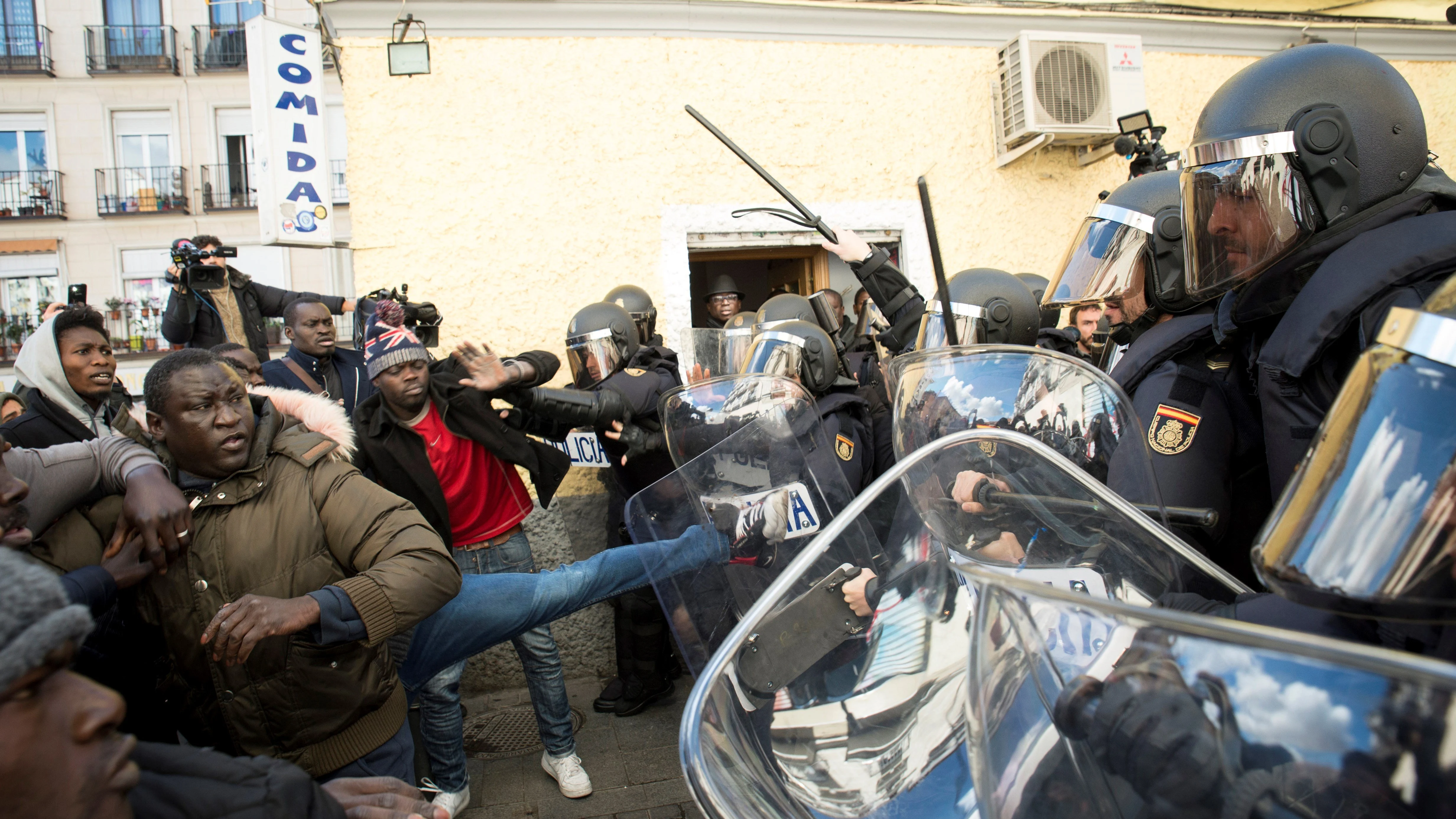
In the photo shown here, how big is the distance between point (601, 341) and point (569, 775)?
2.08 m

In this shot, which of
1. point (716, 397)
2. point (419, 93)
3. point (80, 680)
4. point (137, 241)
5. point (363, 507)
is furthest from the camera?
point (137, 241)

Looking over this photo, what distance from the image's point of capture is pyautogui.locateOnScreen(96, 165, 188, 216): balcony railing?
1934 cm

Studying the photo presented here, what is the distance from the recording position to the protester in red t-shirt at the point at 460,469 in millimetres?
3232

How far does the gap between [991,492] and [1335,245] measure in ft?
2.63

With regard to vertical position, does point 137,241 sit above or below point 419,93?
above

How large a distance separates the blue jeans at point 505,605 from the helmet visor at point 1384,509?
1685 millimetres

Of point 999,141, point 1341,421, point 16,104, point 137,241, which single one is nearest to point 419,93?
point 999,141

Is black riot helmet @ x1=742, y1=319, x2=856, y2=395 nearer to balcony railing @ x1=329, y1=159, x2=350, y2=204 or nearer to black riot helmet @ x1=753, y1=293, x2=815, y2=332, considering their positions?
black riot helmet @ x1=753, y1=293, x2=815, y2=332

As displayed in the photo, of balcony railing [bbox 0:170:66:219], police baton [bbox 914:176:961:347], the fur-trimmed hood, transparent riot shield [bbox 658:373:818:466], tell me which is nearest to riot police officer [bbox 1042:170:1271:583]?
police baton [bbox 914:176:961:347]

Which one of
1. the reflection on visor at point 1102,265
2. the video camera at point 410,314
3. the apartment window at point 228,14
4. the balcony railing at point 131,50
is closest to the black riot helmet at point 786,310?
the video camera at point 410,314

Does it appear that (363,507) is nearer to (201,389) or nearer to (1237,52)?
(201,389)

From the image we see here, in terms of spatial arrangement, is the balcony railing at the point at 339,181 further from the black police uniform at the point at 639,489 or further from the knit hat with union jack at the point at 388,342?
the knit hat with union jack at the point at 388,342

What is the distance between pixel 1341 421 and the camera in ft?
2.82

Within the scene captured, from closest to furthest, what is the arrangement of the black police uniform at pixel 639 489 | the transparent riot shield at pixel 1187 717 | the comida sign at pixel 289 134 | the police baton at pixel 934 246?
the transparent riot shield at pixel 1187 717, the police baton at pixel 934 246, the black police uniform at pixel 639 489, the comida sign at pixel 289 134
